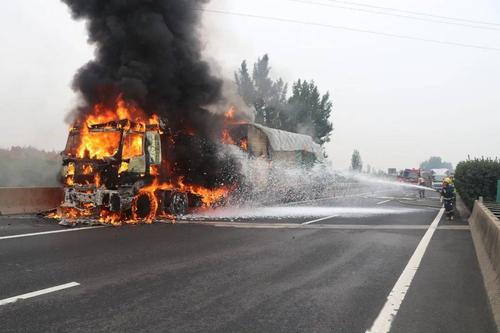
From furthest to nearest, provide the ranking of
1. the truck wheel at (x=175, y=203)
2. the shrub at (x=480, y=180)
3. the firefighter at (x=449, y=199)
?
1. the shrub at (x=480, y=180)
2. the firefighter at (x=449, y=199)
3. the truck wheel at (x=175, y=203)

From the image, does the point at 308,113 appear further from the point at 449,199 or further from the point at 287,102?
the point at 449,199

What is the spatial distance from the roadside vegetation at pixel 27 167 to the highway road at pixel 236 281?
1208 centimetres

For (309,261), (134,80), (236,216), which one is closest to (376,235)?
(309,261)

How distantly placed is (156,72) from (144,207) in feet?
15.2

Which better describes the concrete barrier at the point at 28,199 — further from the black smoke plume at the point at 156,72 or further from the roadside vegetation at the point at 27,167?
the roadside vegetation at the point at 27,167

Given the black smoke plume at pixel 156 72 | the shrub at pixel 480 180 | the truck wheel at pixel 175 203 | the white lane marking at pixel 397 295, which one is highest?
the black smoke plume at pixel 156 72

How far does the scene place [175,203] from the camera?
45.6 ft

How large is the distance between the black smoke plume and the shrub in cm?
901

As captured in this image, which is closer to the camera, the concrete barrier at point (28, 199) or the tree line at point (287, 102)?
the concrete barrier at point (28, 199)

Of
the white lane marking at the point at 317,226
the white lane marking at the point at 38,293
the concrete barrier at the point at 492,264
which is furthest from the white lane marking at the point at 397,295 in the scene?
the white lane marking at the point at 38,293

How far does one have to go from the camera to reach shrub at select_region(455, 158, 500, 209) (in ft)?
53.6

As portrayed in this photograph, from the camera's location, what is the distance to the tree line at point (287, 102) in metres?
54.3

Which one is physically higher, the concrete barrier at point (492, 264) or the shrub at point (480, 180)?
the shrub at point (480, 180)

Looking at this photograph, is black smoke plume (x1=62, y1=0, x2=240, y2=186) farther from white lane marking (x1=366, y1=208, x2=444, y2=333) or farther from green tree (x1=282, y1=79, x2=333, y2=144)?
green tree (x1=282, y1=79, x2=333, y2=144)
